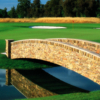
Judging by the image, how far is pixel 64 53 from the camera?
462 inches

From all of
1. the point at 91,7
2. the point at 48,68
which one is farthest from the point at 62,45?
the point at 91,7

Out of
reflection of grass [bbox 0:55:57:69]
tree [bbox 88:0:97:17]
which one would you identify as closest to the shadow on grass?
reflection of grass [bbox 0:55:57:69]

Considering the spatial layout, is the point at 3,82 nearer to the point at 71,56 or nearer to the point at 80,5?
the point at 71,56

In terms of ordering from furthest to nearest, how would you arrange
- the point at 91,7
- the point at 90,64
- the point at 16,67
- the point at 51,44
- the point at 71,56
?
1. the point at 91,7
2. the point at 16,67
3. the point at 51,44
4. the point at 71,56
5. the point at 90,64

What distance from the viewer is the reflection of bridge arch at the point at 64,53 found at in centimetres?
971

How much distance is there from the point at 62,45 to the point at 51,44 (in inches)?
43.5

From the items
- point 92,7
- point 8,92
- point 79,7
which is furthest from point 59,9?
point 8,92

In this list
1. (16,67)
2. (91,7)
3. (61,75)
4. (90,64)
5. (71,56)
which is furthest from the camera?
(91,7)

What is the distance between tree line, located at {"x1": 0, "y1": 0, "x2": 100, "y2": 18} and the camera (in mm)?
114875

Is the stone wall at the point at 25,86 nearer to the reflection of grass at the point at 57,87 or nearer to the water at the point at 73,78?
the reflection of grass at the point at 57,87

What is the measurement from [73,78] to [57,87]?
6.61 feet

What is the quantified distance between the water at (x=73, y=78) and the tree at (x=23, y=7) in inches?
5956

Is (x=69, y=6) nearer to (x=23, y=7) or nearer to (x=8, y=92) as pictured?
(x=23, y=7)

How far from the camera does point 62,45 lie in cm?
1188
